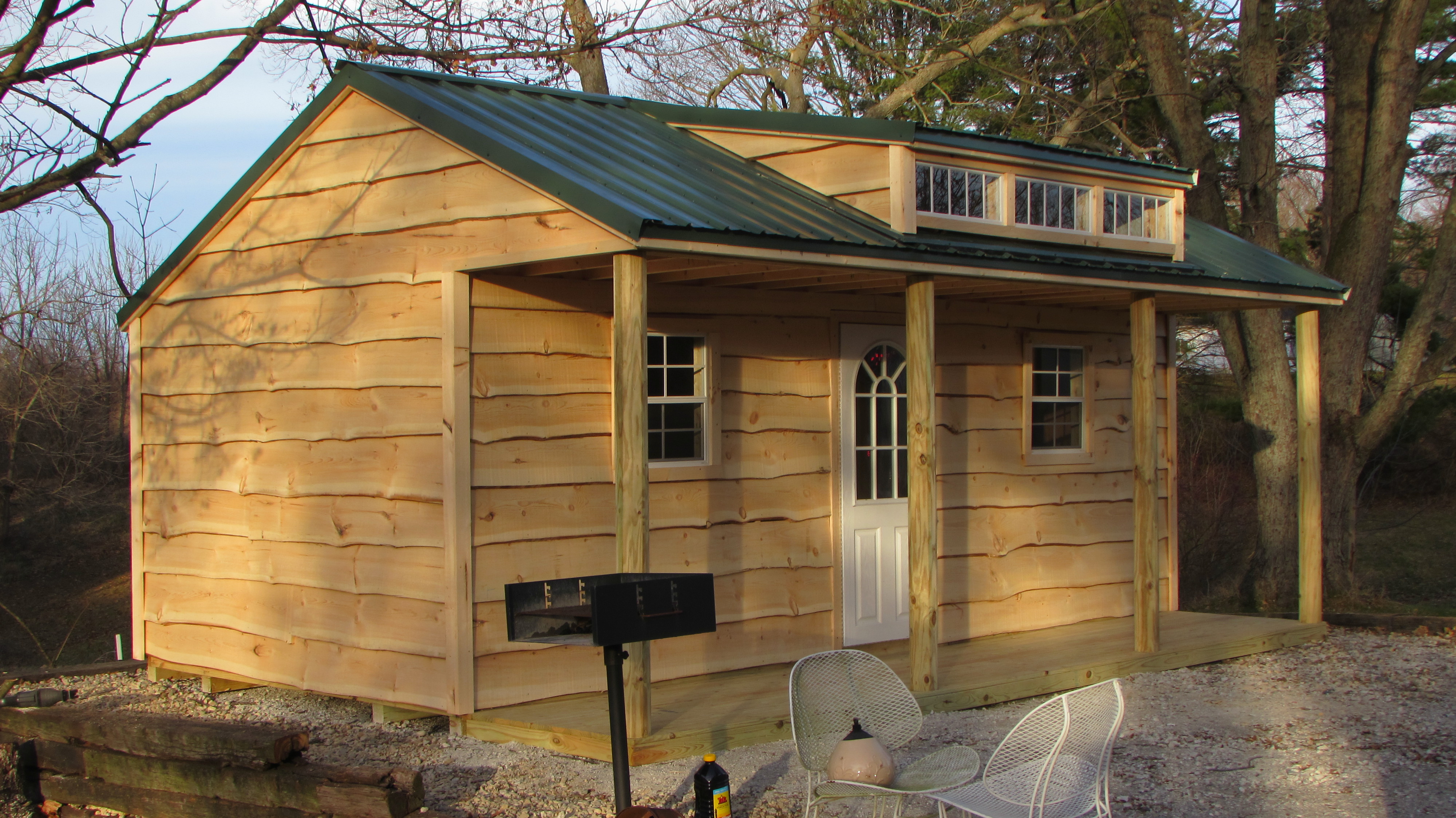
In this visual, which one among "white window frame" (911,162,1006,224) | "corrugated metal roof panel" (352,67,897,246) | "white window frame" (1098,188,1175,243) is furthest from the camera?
"white window frame" (1098,188,1175,243)

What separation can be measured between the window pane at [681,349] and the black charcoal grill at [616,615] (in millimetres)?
3113

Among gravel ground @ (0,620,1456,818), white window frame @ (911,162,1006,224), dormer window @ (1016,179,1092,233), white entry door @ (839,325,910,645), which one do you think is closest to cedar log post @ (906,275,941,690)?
gravel ground @ (0,620,1456,818)

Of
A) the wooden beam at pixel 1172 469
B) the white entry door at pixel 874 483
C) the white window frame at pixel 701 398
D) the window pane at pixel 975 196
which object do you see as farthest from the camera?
the wooden beam at pixel 1172 469

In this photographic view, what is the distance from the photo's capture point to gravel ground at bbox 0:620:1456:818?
5.67m

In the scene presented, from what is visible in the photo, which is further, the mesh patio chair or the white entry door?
the white entry door

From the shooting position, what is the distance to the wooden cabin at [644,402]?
22.0ft

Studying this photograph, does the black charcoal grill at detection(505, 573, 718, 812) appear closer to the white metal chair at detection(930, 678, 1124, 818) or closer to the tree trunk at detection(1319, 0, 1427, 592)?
the white metal chair at detection(930, 678, 1124, 818)

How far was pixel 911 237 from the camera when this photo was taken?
7.48m

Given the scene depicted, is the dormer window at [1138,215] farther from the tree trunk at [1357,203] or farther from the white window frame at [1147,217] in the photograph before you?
the tree trunk at [1357,203]

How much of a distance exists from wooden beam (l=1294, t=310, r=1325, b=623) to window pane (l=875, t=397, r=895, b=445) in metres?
3.46

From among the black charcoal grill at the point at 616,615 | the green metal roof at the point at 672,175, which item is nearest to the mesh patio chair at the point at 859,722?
the black charcoal grill at the point at 616,615

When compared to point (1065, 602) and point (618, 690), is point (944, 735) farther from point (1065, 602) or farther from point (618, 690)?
point (1065, 602)

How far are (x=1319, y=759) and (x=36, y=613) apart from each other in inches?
703

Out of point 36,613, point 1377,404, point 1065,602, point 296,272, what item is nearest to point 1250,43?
point 1377,404
